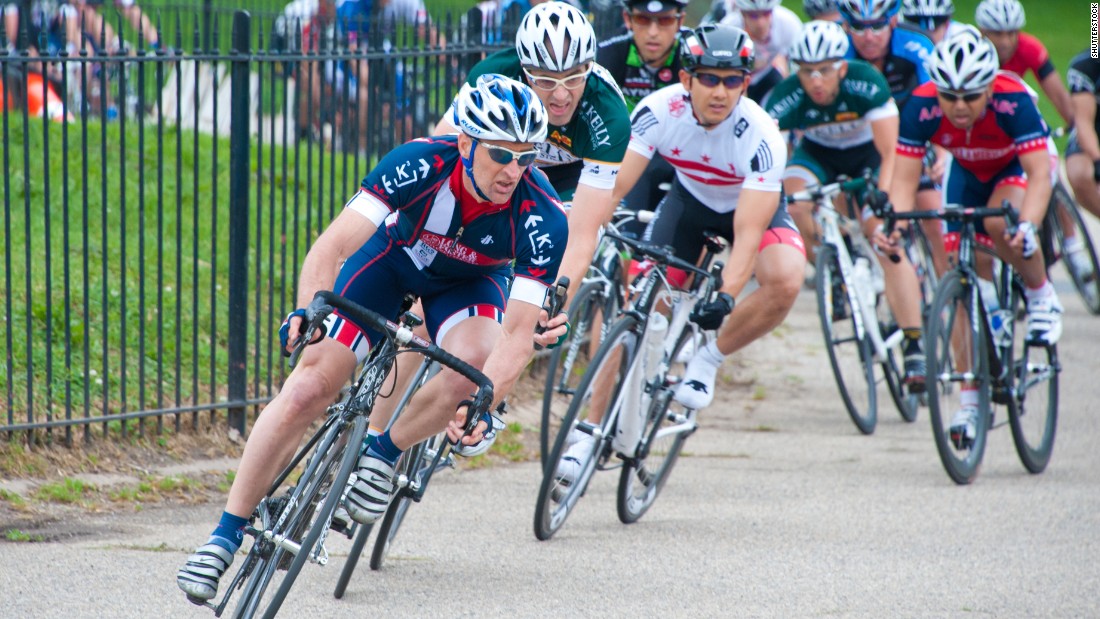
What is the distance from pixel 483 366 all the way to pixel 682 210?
2.37m

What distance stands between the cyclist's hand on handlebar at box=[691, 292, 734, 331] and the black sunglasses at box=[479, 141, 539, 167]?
165 centimetres

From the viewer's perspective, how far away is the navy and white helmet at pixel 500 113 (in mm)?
4484

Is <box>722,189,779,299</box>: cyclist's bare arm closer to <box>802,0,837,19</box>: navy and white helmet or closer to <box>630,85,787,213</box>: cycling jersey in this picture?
<box>630,85,787,213</box>: cycling jersey

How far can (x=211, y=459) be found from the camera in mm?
6836

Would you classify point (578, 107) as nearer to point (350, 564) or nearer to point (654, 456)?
point (654, 456)

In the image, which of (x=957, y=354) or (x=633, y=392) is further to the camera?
(x=957, y=354)

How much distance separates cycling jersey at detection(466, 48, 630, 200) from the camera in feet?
19.0

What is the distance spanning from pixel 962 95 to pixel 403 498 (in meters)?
4.09

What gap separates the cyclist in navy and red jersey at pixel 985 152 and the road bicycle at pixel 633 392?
1894 mm

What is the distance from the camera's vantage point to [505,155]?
14.8ft

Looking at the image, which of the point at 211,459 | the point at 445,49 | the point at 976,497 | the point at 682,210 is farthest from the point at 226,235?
the point at 976,497

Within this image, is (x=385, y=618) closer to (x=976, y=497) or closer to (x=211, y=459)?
(x=211, y=459)

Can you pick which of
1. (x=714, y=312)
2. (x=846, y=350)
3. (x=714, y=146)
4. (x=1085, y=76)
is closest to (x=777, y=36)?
(x=1085, y=76)

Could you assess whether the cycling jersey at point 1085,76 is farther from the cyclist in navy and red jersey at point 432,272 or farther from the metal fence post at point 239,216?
the cyclist in navy and red jersey at point 432,272
